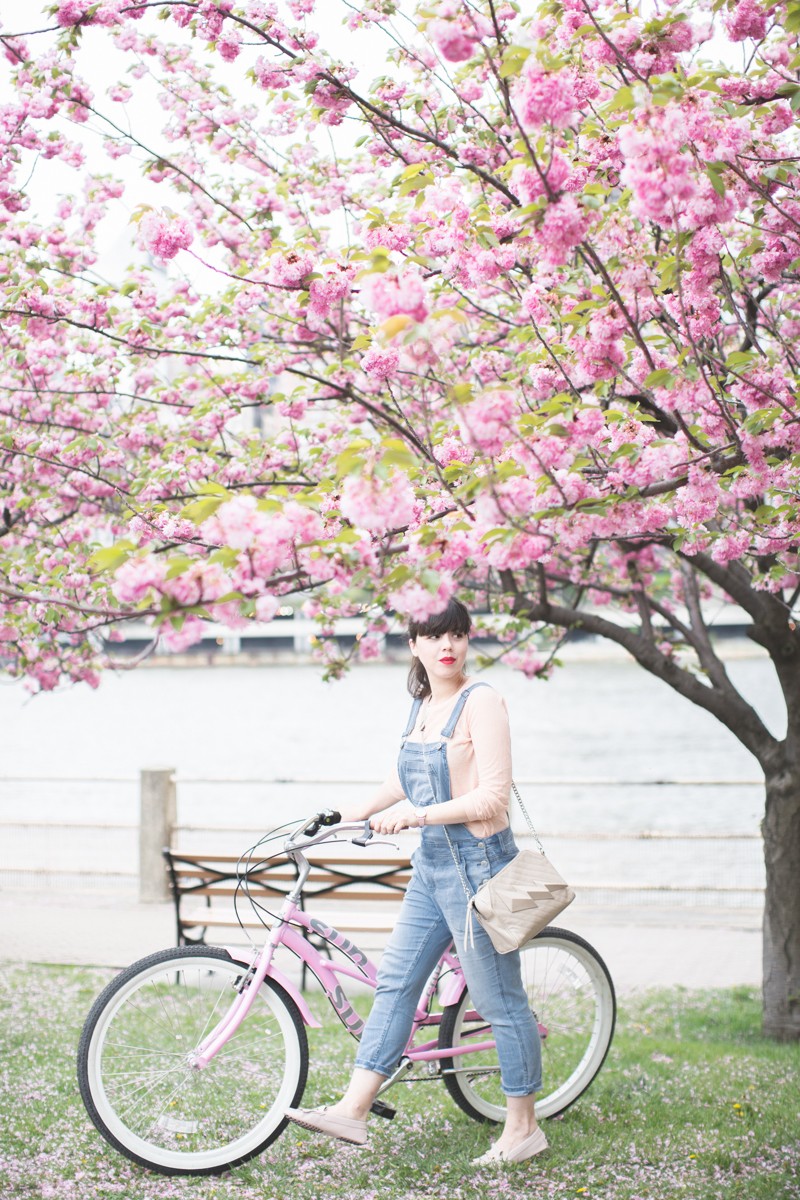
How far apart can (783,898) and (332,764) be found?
1066 inches

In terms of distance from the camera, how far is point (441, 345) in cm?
260

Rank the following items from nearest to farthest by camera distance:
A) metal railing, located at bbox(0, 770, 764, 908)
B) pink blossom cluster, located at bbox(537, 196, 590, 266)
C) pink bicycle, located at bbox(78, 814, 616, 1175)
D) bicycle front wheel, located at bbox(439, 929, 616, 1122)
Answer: pink blossom cluster, located at bbox(537, 196, 590, 266), pink bicycle, located at bbox(78, 814, 616, 1175), bicycle front wheel, located at bbox(439, 929, 616, 1122), metal railing, located at bbox(0, 770, 764, 908)

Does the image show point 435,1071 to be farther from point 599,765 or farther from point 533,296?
point 599,765

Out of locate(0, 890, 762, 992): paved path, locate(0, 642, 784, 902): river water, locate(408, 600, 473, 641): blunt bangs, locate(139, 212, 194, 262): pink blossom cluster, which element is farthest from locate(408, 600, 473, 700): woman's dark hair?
locate(0, 642, 784, 902): river water

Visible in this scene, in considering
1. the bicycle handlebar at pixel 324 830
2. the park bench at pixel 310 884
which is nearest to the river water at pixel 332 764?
the park bench at pixel 310 884

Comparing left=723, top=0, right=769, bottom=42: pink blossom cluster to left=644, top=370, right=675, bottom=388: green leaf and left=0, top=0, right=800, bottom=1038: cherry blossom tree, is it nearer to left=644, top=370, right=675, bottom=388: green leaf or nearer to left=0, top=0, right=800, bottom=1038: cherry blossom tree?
left=0, top=0, right=800, bottom=1038: cherry blossom tree

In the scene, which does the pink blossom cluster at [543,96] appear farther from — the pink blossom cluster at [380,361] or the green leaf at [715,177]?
the pink blossom cluster at [380,361]

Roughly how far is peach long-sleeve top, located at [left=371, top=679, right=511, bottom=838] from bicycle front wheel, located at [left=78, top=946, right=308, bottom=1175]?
84 cm

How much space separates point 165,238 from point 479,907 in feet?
9.19

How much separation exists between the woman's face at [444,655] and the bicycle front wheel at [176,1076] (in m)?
1.12

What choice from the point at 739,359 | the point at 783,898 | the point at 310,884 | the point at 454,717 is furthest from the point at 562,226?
the point at 310,884

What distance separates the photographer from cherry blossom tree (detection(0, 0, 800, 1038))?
272 cm

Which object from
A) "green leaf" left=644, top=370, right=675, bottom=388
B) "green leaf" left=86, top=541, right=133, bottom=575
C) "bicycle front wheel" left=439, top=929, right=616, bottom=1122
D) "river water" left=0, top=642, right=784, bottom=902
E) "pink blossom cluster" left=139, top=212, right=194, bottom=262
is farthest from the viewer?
"river water" left=0, top=642, right=784, bottom=902

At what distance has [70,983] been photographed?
6980mm
